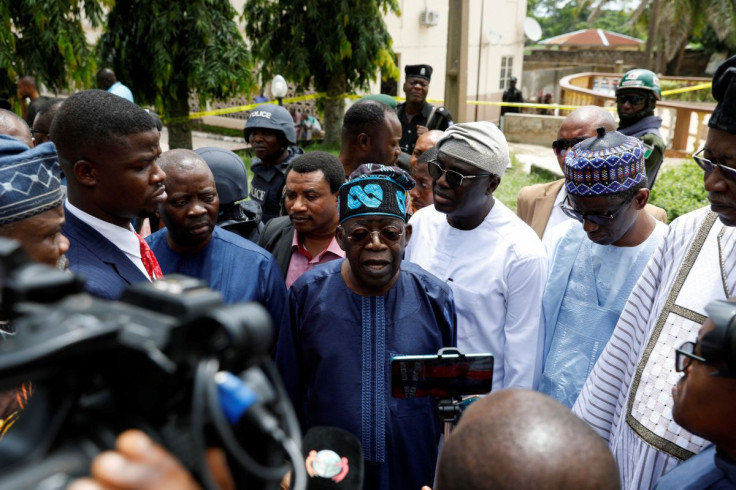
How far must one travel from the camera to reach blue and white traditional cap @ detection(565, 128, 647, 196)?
263 cm

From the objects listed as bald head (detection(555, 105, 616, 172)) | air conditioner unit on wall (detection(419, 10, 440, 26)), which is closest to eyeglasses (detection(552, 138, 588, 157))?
bald head (detection(555, 105, 616, 172))

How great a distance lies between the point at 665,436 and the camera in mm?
1983

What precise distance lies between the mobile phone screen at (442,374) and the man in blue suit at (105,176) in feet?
3.49

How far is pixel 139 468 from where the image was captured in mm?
691

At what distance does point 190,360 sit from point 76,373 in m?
0.15

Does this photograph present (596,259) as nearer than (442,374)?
No

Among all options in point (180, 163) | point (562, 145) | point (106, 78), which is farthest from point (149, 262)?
point (106, 78)

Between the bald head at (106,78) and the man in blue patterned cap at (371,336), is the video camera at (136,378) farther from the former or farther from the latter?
the bald head at (106,78)

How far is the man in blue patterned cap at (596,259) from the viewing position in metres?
2.64

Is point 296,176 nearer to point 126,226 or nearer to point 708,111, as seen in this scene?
point 126,226

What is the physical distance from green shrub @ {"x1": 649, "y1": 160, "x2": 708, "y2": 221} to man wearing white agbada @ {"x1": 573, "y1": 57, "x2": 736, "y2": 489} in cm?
411

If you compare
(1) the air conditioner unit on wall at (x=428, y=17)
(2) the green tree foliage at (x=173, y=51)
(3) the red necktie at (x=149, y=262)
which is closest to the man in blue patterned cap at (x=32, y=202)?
(3) the red necktie at (x=149, y=262)

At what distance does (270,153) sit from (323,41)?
351 inches

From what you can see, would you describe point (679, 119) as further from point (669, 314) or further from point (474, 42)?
point (474, 42)
